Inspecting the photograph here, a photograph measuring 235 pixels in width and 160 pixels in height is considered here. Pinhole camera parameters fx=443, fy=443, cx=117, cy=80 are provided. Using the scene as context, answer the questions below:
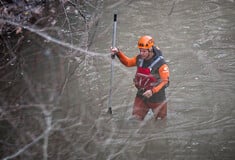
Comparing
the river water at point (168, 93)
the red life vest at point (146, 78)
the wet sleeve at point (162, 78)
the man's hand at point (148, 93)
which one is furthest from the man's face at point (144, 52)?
the river water at point (168, 93)

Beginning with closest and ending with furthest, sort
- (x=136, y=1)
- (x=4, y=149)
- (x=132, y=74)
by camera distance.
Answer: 1. (x=4, y=149)
2. (x=132, y=74)
3. (x=136, y=1)

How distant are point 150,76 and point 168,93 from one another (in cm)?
275

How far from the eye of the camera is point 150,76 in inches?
307

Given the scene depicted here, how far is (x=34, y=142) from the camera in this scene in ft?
27.4

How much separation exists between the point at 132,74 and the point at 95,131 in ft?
8.73

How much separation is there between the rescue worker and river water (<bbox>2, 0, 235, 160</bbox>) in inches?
24.6

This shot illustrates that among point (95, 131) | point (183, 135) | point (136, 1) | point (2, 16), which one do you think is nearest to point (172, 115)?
point (183, 135)

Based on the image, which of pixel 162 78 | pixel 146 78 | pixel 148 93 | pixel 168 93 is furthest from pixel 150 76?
pixel 168 93

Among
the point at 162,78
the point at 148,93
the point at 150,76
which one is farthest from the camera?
the point at 150,76

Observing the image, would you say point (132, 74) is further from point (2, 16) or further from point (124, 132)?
point (2, 16)

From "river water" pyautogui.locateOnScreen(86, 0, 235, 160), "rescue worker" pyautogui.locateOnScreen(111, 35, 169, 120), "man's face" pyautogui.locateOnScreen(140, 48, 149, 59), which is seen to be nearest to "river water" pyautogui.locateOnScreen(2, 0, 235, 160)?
"river water" pyautogui.locateOnScreen(86, 0, 235, 160)

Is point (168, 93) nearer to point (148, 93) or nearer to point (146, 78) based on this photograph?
point (146, 78)

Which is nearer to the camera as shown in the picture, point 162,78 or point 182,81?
point 162,78

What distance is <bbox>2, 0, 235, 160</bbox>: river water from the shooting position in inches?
332
